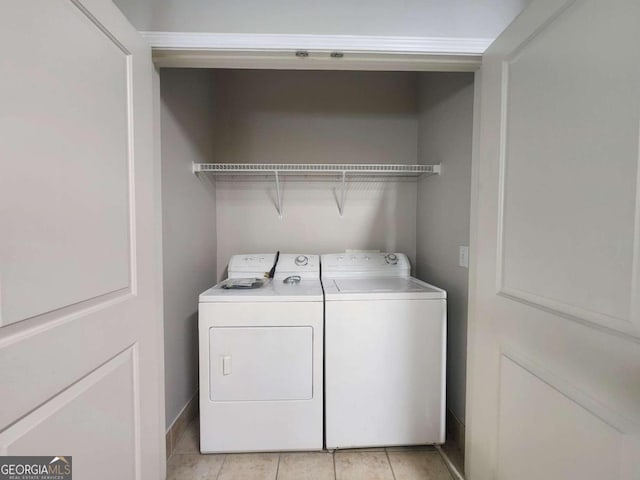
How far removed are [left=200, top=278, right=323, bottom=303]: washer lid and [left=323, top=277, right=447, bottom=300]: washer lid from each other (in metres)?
0.10

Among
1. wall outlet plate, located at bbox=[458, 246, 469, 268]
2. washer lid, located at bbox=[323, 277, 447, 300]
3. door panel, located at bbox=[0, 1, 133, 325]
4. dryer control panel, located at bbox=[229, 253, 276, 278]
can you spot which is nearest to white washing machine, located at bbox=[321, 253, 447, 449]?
washer lid, located at bbox=[323, 277, 447, 300]

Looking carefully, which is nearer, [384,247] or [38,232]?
[38,232]

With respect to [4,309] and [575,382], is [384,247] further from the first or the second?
[4,309]

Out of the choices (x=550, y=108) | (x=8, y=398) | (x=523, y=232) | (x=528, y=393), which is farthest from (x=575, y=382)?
(x=8, y=398)

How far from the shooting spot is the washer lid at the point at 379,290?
1.58 metres

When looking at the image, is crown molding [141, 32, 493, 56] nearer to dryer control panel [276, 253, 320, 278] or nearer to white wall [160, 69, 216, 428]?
white wall [160, 69, 216, 428]

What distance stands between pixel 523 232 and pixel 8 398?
1.48 m

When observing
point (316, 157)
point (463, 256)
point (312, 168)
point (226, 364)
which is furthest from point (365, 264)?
point (226, 364)

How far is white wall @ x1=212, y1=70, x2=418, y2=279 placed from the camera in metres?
2.29

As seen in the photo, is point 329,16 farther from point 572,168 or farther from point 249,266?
point 249,266

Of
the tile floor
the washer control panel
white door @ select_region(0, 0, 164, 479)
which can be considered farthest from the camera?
the washer control panel

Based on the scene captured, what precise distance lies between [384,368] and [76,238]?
150cm

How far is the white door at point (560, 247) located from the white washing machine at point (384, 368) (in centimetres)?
36

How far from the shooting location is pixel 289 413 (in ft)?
5.10
